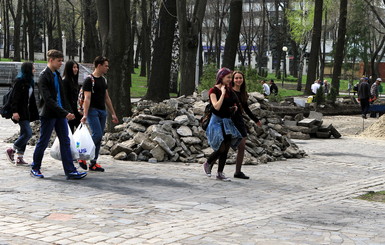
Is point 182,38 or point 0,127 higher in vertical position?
point 182,38

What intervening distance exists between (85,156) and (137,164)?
1902mm

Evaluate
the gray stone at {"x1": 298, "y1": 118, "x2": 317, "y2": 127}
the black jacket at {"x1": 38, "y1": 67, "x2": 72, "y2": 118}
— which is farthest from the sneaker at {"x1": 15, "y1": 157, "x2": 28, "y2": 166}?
the gray stone at {"x1": 298, "y1": 118, "x2": 317, "y2": 127}

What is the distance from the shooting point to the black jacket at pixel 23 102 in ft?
36.0

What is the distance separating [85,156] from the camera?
10.2 meters

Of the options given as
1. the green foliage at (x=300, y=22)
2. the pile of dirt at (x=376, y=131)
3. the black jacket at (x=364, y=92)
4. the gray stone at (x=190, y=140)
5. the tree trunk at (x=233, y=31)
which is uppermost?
the green foliage at (x=300, y=22)

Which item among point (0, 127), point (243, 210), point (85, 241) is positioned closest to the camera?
point (85, 241)

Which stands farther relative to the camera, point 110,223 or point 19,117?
point 19,117

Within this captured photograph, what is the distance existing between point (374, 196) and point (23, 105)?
563 cm

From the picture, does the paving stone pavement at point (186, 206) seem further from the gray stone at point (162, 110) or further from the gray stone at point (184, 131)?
the gray stone at point (162, 110)

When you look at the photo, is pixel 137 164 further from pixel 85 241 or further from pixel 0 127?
pixel 0 127

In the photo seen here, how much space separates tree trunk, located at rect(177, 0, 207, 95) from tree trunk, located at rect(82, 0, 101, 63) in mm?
16335

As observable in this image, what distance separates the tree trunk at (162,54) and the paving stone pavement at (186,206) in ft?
34.5

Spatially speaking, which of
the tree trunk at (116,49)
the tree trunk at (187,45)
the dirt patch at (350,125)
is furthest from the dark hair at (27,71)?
the dirt patch at (350,125)

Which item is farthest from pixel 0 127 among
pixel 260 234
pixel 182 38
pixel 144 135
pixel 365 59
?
pixel 365 59
